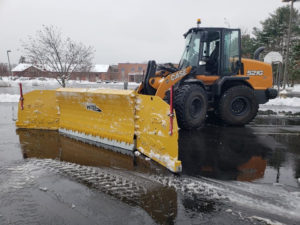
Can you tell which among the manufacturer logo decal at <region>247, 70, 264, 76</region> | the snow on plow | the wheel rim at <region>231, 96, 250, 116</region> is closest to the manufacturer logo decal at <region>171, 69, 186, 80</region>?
the snow on plow

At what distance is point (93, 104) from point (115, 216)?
3504mm

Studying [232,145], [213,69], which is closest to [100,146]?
[232,145]

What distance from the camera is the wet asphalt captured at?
8.50 ft

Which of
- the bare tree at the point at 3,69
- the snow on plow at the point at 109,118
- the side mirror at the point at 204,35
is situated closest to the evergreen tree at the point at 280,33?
the side mirror at the point at 204,35

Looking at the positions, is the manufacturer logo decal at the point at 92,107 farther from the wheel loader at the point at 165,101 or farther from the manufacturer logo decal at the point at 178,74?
the manufacturer logo decal at the point at 178,74

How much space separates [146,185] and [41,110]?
4.59m

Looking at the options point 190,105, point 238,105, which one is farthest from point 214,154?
point 238,105

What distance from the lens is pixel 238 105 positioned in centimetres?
751

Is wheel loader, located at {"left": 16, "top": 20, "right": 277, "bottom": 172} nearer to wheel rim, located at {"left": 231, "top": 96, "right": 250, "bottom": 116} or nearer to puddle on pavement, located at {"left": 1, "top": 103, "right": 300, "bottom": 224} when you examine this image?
wheel rim, located at {"left": 231, "top": 96, "right": 250, "bottom": 116}

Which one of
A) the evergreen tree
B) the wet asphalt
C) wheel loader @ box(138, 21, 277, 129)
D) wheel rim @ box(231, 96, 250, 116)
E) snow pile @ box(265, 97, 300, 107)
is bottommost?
the wet asphalt

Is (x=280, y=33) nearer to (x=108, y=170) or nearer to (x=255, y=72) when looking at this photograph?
(x=255, y=72)

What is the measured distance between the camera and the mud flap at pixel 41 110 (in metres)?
6.49

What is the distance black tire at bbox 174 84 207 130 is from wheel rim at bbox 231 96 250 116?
1.54m

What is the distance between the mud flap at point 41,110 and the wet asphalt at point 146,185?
101 cm
